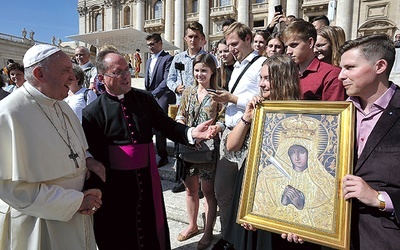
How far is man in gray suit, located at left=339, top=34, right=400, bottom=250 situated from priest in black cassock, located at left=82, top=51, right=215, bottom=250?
1.20 meters

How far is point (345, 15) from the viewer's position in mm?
23578

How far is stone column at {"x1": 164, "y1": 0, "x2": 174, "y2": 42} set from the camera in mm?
33906

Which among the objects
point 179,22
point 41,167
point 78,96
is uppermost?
point 179,22

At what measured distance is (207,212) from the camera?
10.3 feet

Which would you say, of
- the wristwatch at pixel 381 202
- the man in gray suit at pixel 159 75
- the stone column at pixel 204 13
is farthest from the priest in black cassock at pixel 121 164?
the stone column at pixel 204 13

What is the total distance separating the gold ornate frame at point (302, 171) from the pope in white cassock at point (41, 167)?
1.12 meters

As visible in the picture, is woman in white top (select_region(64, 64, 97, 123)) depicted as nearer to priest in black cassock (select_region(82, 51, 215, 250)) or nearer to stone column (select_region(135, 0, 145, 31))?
priest in black cassock (select_region(82, 51, 215, 250))

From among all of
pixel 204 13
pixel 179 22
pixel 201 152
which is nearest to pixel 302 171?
pixel 201 152

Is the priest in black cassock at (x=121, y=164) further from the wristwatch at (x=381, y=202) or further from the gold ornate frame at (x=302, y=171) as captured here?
the wristwatch at (x=381, y=202)

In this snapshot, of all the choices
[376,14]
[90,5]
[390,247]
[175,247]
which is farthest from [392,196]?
[90,5]

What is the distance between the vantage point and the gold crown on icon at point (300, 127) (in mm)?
1601

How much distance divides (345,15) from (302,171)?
2691 centimetres

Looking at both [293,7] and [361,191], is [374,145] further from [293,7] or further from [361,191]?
[293,7]

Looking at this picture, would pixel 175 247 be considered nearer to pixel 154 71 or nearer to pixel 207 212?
pixel 207 212
